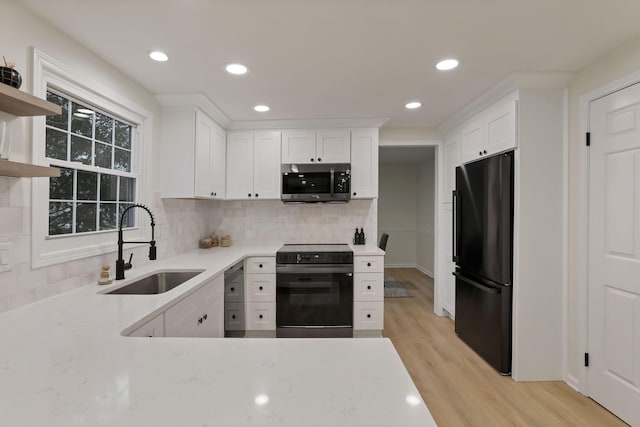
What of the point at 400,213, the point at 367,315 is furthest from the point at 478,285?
the point at 400,213

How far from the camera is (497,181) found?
2486 mm

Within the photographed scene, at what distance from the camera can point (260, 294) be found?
3078 mm

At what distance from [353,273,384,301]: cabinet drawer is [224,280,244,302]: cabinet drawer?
1.15m

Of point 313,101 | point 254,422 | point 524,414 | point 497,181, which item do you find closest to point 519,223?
point 497,181

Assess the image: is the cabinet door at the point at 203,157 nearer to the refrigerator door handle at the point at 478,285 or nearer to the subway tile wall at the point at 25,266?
the subway tile wall at the point at 25,266

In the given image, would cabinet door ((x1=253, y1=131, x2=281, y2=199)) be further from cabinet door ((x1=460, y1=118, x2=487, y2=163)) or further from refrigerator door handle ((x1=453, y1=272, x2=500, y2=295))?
refrigerator door handle ((x1=453, y1=272, x2=500, y2=295))

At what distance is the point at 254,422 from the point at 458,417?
192 centimetres

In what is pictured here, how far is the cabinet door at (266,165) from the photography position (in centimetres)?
347

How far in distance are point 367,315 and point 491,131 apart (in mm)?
2120

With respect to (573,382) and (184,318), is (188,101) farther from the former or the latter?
(573,382)

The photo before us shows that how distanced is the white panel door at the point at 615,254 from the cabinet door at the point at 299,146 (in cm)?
241

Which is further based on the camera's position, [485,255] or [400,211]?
[400,211]

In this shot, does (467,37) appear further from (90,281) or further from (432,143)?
(90,281)

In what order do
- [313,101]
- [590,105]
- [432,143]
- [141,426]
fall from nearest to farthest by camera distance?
[141,426] < [590,105] < [313,101] < [432,143]
